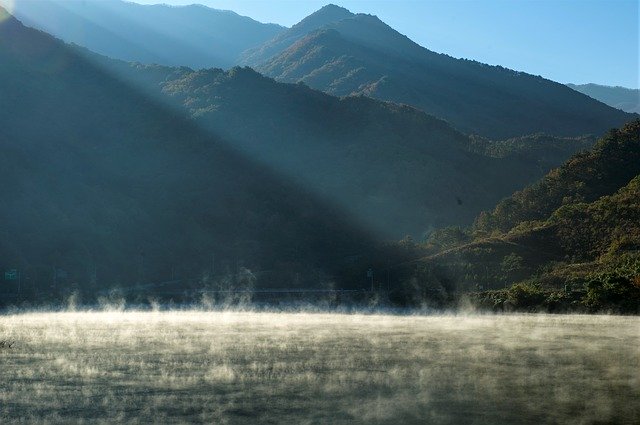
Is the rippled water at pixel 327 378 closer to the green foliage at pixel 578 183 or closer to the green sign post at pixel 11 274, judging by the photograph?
the green sign post at pixel 11 274

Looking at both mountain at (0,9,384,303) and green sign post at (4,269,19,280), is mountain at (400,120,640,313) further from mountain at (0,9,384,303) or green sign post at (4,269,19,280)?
green sign post at (4,269,19,280)

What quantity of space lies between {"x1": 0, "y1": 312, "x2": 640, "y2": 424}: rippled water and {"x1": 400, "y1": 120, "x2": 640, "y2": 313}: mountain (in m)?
38.6

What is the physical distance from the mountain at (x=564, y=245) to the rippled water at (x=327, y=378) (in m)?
38.6

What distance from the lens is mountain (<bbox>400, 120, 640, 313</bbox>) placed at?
8312 cm

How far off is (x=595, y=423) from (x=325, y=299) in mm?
96985

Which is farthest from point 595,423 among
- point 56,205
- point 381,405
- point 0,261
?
point 56,205

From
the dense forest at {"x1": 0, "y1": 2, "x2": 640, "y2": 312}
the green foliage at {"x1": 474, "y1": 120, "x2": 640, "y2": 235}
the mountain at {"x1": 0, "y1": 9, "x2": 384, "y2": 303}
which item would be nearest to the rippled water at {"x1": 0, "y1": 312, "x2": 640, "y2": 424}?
the dense forest at {"x1": 0, "y1": 2, "x2": 640, "y2": 312}

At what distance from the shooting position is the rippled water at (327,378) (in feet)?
67.8

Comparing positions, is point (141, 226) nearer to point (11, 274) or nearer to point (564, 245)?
point (11, 274)

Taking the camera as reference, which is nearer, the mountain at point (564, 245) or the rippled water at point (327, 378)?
the rippled water at point (327, 378)

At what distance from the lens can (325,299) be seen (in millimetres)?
115375

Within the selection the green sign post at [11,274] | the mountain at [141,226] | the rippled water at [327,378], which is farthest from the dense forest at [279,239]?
the rippled water at [327,378]

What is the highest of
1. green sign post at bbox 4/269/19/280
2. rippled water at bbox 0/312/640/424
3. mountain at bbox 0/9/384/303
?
mountain at bbox 0/9/384/303

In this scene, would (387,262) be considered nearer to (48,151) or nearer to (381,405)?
(48,151)
